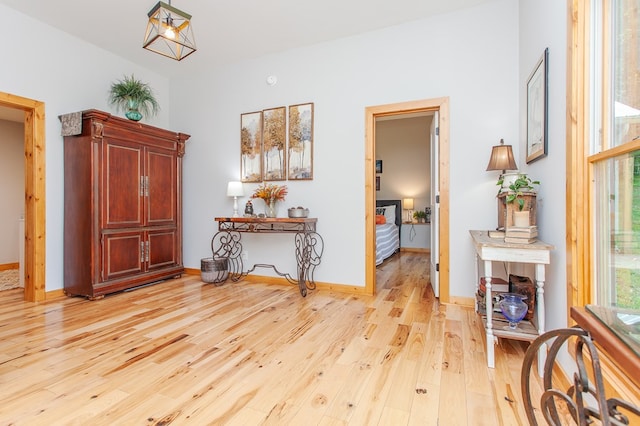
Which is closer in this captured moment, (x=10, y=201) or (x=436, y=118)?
(x=436, y=118)

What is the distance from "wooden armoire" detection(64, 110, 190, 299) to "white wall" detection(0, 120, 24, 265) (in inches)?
115

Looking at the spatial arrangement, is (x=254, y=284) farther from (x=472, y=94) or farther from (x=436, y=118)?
(x=472, y=94)

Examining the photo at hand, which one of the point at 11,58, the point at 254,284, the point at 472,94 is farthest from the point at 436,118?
the point at 11,58

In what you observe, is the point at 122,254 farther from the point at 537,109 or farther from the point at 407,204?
the point at 407,204

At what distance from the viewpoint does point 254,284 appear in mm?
3980

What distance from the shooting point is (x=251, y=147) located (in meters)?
4.13

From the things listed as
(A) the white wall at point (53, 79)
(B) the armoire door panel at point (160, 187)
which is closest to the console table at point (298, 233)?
(B) the armoire door panel at point (160, 187)

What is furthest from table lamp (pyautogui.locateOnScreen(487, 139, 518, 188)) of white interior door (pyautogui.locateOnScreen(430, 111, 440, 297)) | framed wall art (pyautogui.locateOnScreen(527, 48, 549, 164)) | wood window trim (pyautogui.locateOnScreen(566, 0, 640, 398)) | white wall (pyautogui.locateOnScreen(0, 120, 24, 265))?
white wall (pyautogui.locateOnScreen(0, 120, 24, 265))

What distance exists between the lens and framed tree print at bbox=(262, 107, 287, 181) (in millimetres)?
3930

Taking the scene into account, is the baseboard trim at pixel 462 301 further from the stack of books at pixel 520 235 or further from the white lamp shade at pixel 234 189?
the white lamp shade at pixel 234 189

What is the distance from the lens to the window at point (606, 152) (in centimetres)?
122

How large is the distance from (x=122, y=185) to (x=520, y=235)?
153 inches

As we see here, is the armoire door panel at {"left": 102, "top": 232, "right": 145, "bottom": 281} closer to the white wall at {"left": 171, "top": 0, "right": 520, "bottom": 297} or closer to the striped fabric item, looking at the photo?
the white wall at {"left": 171, "top": 0, "right": 520, "bottom": 297}

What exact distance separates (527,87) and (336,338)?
8.22 feet
